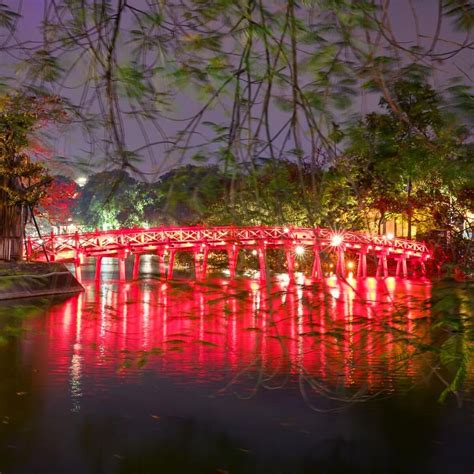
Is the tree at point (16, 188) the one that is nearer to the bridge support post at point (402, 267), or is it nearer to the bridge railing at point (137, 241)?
the bridge railing at point (137, 241)

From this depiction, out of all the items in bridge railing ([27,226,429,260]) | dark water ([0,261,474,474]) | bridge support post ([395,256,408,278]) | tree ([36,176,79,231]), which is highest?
tree ([36,176,79,231])

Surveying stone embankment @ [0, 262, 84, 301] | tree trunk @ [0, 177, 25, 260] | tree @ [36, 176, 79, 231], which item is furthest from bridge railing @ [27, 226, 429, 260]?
stone embankment @ [0, 262, 84, 301]

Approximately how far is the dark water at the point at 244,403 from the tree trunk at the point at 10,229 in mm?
17823

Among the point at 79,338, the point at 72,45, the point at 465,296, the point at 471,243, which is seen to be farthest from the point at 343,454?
the point at 79,338

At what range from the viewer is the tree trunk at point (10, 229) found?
3081cm

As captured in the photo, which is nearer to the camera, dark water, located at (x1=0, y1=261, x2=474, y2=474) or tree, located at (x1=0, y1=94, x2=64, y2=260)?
dark water, located at (x1=0, y1=261, x2=474, y2=474)

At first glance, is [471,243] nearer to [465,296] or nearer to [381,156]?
[465,296]

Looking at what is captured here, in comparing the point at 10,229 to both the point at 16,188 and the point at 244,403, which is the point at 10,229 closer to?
the point at 16,188

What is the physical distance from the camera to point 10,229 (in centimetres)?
3111

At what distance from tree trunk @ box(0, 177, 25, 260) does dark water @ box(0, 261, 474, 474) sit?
17823mm

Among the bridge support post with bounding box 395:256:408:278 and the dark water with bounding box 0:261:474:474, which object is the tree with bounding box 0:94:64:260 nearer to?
the dark water with bounding box 0:261:474:474

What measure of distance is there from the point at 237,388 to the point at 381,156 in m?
5.09

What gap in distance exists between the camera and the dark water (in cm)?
537

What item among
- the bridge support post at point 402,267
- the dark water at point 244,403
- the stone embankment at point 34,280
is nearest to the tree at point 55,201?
the stone embankment at point 34,280
